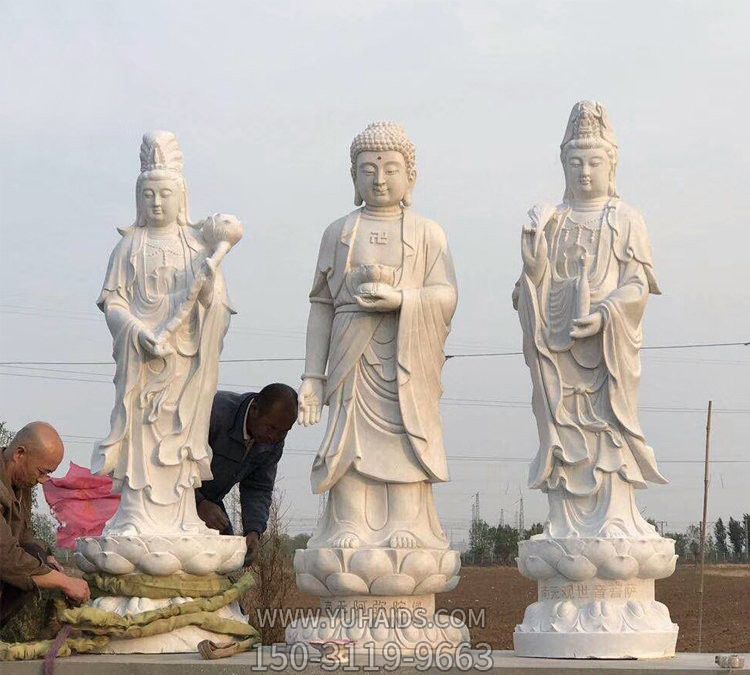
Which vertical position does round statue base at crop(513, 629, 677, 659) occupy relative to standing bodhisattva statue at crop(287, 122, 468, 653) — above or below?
below

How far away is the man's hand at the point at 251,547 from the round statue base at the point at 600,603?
1.73 meters

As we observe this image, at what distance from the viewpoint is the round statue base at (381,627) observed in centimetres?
548

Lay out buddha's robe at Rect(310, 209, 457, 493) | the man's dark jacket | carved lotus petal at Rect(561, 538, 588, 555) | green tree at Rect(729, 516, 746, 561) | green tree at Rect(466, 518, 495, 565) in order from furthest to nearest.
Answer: green tree at Rect(729, 516, 746, 561), green tree at Rect(466, 518, 495, 565), the man's dark jacket, buddha's robe at Rect(310, 209, 457, 493), carved lotus petal at Rect(561, 538, 588, 555)

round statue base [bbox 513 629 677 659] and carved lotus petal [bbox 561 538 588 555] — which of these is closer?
round statue base [bbox 513 629 677 659]

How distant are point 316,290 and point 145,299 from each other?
85 cm

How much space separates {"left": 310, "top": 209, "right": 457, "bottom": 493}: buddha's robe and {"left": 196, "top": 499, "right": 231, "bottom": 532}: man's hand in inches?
45.7

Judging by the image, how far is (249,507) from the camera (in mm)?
7258

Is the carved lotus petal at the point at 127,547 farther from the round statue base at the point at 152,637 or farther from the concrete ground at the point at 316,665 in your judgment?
the concrete ground at the point at 316,665

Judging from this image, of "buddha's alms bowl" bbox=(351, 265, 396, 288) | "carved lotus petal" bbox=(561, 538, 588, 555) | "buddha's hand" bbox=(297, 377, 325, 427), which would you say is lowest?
"carved lotus petal" bbox=(561, 538, 588, 555)

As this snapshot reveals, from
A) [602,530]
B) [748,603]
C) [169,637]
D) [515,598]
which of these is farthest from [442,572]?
[748,603]

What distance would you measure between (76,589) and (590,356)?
256 centimetres

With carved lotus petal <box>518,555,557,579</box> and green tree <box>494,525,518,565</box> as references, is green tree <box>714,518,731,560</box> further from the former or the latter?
carved lotus petal <box>518,555,557,579</box>

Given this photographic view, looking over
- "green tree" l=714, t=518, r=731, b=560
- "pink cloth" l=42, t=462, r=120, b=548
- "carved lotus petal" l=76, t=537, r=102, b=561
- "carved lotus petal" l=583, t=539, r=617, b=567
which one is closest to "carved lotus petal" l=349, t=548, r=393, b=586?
"carved lotus petal" l=583, t=539, r=617, b=567

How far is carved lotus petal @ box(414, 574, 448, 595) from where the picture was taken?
560 cm
